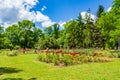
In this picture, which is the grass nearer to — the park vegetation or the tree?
the park vegetation

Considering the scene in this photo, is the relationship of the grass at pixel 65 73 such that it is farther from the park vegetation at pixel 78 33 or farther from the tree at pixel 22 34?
the tree at pixel 22 34

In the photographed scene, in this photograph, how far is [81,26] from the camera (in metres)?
65.1

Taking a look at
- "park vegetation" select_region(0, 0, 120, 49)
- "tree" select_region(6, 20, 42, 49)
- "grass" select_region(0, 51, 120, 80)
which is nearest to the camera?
"grass" select_region(0, 51, 120, 80)

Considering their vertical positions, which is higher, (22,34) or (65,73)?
(22,34)

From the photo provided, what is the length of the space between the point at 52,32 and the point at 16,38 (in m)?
19.9

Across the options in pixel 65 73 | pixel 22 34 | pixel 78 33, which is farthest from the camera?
pixel 22 34

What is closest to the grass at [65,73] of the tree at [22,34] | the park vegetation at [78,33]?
the park vegetation at [78,33]

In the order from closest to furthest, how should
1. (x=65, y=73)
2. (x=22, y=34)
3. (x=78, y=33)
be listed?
(x=65, y=73)
(x=78, y=33)
(x=22, y=34)

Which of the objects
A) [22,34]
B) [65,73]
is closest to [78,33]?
[22,34]

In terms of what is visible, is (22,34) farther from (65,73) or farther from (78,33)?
(65,73)

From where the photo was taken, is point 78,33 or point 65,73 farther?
point 78,33

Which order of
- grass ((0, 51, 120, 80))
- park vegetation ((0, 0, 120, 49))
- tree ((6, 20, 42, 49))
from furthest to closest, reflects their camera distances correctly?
tree ((6, 20, 42, 49))
park vegetation ((0, 0, 120, 49))
grass ((0, 51, 120, 80))

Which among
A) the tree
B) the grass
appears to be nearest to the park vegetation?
the tree

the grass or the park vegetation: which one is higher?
the park vegetation
